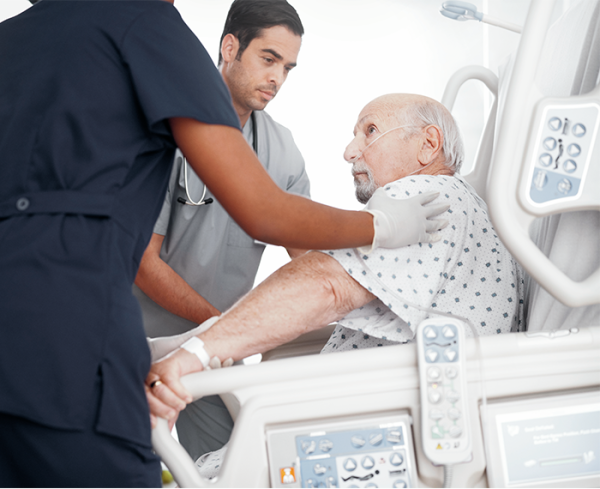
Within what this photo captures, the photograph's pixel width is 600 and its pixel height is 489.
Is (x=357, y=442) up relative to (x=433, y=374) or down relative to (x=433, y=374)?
down

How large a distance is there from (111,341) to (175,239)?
118 cm

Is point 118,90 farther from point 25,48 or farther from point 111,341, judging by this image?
point 111,341

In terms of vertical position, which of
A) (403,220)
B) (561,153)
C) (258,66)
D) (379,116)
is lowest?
(403,220)

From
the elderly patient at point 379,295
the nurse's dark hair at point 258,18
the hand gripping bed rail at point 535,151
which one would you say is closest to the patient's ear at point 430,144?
the elderly patient at point 379,295

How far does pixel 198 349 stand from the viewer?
108cm

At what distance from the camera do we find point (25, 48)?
888mm

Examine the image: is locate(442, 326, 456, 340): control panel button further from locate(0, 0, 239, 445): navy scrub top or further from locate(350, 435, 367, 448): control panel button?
locate(0, 0, 239, 445): navy scrub top

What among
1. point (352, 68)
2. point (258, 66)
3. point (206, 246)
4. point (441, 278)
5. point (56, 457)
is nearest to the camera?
point (56, 457)

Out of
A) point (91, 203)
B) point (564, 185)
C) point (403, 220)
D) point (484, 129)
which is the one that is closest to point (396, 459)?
point (403, 220)

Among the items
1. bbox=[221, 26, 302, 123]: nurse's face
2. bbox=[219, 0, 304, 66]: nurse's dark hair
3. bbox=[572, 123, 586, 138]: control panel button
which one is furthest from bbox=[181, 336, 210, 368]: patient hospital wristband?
bbox=[219, 0, 304, 66]: nurse's dark hair

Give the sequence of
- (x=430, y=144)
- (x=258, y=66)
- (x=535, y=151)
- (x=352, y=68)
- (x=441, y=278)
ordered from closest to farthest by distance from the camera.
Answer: (x=535, y=151)
(x=441, y=278)
(x=430, y=144)
(x=258, y=66)
(x=352, y=68)

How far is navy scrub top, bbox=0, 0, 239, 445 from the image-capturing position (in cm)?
78

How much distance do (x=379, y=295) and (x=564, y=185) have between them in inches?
16.1

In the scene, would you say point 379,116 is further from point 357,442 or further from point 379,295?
point 357,442
